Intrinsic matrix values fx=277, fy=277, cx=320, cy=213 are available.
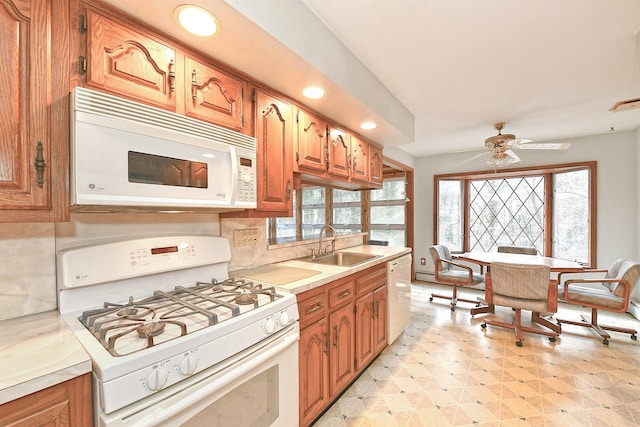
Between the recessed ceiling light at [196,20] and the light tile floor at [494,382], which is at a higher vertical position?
the recessed ceiling light at [196,20]

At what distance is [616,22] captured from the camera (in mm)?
1571

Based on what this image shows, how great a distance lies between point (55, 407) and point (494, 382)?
101 inches

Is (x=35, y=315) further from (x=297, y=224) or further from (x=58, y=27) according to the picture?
(x=297, y=224)

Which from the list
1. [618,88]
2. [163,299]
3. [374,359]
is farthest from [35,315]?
[618,88]

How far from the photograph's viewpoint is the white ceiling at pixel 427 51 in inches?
51.5

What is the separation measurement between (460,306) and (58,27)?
446cm

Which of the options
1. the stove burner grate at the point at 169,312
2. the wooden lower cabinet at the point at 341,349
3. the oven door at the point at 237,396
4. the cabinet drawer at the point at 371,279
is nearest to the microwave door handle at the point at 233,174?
the stove burner grate at the point at 169,312

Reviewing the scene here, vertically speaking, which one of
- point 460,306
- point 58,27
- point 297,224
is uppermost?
point 58,27

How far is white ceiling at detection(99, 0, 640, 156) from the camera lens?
4.29ft

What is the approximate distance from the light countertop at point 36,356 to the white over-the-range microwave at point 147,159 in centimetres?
43

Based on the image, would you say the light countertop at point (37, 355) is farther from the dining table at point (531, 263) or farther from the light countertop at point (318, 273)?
the dining table at point (531, 263)

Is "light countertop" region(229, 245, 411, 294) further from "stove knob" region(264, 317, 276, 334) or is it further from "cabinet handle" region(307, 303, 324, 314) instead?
"stove knob" region(264, 317, 276, 334)

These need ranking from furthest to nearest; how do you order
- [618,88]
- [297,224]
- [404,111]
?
1. [297,224]
2. [404,111]
3. [618,88]

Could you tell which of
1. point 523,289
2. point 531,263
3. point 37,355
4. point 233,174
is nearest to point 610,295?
point 531,263
